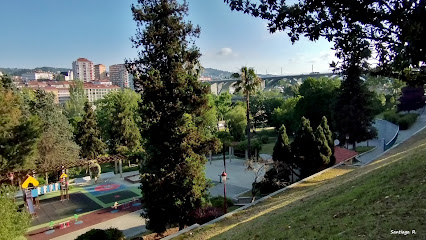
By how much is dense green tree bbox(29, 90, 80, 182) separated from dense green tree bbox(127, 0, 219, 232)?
53.7 feet

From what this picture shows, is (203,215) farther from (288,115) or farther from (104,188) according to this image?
(288,115)

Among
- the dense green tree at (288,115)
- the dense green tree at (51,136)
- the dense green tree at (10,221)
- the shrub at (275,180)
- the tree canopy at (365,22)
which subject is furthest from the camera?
the dense green tree at (288,115)

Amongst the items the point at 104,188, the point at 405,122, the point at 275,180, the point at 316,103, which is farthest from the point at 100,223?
the point at 405,122

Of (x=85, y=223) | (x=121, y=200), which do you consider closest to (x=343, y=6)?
(x=85, y=223)

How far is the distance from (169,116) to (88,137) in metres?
26.0

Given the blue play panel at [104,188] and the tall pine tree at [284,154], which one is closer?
the tall pine tree at [284,154]

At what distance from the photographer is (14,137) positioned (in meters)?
21.5

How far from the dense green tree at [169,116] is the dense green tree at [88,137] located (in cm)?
2458

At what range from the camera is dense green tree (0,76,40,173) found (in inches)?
828

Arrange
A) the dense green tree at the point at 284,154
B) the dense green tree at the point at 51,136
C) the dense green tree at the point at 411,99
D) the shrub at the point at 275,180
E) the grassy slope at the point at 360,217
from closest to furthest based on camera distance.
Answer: the grassy slope at the point at 360,217
the shrub at the point at 275,180
the dense green tree at the point at 284,154
the dense green tree at the point at 51,136
the dense green tree at the point at 411,99

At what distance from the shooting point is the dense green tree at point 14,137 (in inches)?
828

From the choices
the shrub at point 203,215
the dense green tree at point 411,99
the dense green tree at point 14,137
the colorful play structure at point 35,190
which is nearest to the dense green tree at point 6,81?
the dense green tree at point 14,137

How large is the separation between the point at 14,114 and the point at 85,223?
10587mm

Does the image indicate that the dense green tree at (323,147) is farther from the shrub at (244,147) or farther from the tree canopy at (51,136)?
the tree canopy at (51,136)
